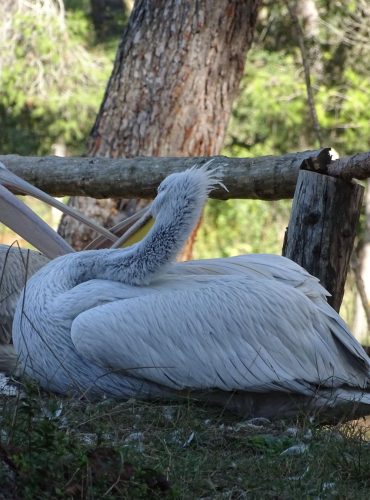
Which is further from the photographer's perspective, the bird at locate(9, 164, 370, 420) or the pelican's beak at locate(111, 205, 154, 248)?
the pelican's beak at locate(111, 205, 154, 248)

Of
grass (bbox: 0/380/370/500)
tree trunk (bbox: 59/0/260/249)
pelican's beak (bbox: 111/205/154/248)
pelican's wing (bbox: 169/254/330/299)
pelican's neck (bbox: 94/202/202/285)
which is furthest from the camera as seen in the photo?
tree trunk (bbox: 59/0/260/249)

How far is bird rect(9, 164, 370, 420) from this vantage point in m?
3.84

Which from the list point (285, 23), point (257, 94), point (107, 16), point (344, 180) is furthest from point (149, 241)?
point (107, 16)

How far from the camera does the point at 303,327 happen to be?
13.1ft

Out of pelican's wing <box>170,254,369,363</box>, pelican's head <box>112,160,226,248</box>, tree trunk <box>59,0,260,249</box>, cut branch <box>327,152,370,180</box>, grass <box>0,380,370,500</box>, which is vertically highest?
tree trunk <box>59,0,260,249</box>

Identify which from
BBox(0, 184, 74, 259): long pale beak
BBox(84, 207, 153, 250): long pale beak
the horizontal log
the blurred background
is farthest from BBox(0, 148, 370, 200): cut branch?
the blurred background

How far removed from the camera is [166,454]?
3152 mm

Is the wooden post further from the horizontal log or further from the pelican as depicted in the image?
the pelican

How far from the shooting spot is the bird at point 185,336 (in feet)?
12.6

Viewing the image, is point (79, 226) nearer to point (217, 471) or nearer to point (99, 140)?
point (99, 140)

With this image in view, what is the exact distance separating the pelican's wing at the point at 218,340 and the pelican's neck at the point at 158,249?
0.09 metres

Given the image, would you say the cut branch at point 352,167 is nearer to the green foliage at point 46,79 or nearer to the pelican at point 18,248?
the pelican at point 18,248

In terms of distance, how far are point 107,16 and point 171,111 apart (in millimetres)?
15109

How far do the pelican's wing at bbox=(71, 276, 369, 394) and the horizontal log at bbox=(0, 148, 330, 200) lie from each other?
3.18 ft
